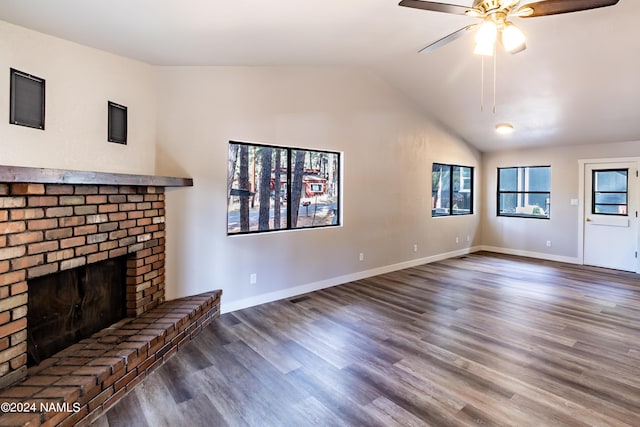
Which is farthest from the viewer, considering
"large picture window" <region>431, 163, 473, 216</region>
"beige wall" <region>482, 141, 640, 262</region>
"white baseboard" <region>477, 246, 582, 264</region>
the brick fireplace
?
"large picture window" <region>431, 163, 473, 216</region>

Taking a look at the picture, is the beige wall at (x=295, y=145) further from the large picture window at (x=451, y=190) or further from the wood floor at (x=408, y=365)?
the wood floor at (x=408, y=365)

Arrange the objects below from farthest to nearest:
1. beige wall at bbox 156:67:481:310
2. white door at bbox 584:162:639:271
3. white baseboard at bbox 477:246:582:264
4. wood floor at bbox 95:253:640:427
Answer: white baseboard at bbox 477:246:582:264 < white door at bbox 584:162:639:271 < beige wall at bbox 156:67:481:310 < wood floor at bbox 95:253:640:427

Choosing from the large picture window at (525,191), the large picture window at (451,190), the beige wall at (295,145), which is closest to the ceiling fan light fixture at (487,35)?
the beige wall at (295,145)

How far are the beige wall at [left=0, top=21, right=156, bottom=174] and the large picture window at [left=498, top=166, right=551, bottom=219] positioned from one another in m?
7.37

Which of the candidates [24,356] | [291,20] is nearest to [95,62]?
[291,20]

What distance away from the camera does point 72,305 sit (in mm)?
2566

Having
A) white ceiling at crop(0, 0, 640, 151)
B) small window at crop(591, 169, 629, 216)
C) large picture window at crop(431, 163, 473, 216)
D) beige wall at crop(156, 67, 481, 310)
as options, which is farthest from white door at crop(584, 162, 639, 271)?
beige wall at crop(156, 67, 481, 310)

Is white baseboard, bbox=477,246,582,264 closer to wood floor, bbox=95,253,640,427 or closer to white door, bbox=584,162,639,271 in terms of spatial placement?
white door, bbox=584,162,639,271

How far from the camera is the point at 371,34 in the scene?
3.40 m

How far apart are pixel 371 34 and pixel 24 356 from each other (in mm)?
3849

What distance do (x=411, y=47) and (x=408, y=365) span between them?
11.6ft

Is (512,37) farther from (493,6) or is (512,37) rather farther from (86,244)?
(86,244)

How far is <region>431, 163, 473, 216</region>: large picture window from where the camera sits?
674 centimetres

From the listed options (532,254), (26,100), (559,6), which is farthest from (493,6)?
(532,254)
